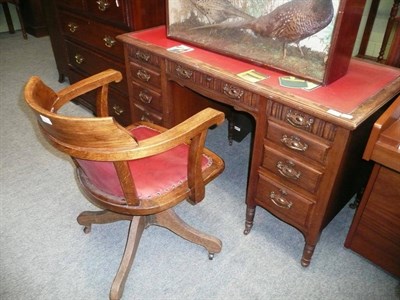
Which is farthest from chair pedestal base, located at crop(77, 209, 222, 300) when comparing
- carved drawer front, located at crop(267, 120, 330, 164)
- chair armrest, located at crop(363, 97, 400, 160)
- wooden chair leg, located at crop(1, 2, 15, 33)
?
wooden chair leg, located at crop(1, 2, 15, 33)

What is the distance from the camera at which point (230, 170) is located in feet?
6.96

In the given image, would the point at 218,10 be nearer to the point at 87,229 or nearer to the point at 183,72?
the point at 183,72

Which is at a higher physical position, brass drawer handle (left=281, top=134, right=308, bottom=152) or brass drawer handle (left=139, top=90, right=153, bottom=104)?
brass drawer handle (left=281, top=134, right=308, bottom=152)

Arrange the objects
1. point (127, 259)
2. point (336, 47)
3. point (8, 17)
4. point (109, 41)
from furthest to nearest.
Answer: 1. point (8, 17)
2. point (109, 41)
3. point (127, 259)
4. point (336, 47)

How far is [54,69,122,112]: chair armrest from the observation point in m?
1.27

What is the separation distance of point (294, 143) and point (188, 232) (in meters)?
0.64

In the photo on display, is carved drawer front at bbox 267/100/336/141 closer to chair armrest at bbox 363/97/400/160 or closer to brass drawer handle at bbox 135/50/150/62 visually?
chair armrest at bbox 363/97/400/160

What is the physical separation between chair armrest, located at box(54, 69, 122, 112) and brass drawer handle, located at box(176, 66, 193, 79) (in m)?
0.28

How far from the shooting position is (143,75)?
174 centimetres

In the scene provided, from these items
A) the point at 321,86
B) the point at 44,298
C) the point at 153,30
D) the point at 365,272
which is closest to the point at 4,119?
the point at 153,30

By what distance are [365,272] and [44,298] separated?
142 cm

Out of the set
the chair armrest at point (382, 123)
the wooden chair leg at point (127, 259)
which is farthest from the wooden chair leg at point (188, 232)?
the chair armrest at point (382, 123)

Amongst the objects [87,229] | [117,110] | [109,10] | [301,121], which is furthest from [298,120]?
[117,110]

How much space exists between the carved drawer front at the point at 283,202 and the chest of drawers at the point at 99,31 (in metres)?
1.08
